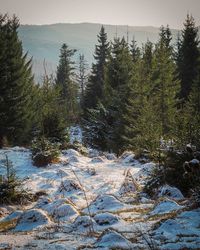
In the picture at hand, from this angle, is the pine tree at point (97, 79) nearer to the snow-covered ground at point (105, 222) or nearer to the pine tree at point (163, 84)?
the pine tree at point (163, 84)

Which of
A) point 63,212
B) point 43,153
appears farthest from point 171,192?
point 43,153

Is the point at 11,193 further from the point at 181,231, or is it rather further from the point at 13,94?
the point at 13,94

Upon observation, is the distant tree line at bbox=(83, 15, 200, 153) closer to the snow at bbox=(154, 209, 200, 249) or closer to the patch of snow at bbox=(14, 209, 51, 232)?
the patch of snow at bbox=(14, 209, 51, 232)

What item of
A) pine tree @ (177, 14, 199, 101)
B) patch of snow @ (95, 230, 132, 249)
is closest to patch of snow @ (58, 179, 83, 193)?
patch of snow @ (95, 230, 132, 249)

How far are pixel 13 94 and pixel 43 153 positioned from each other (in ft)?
56.4

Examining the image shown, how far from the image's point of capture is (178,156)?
885 cm

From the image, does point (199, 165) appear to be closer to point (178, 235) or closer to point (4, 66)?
point (178, 235)

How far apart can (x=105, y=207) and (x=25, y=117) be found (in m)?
24.8

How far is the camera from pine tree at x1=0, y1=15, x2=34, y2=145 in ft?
98.7

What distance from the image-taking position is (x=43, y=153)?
1459 cm

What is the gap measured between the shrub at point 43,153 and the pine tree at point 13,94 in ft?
50.9

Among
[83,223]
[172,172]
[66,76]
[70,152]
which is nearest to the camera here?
[83,223]

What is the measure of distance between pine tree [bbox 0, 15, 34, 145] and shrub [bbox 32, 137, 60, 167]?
1552 centimetres

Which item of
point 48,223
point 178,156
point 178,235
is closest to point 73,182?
point 178,156
